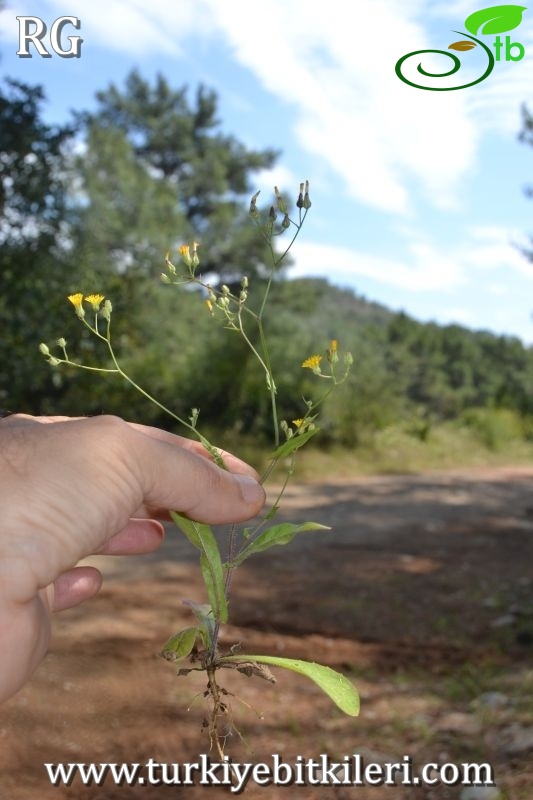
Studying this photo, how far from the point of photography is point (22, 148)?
823 centimetres

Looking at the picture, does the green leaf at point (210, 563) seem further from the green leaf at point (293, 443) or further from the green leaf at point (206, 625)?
the green leaf at point (293, 443)

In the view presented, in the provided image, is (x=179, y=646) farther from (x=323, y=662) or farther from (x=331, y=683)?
(x=323, y=662)

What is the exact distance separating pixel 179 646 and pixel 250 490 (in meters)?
0.26

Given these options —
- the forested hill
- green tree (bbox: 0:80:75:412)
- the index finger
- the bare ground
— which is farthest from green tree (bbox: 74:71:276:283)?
the index finger

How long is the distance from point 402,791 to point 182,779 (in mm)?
641

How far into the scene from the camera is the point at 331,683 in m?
1.21

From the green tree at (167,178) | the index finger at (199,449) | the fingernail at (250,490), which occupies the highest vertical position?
the green tree at (167,178)

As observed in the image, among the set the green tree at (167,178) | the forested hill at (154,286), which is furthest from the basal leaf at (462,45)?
the green tree at (167,178)

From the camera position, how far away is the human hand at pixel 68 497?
1086 mm

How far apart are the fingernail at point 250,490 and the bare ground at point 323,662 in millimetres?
293

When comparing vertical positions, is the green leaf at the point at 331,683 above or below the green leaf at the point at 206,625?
below

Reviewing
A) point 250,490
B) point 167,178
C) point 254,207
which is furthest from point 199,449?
point 167,178

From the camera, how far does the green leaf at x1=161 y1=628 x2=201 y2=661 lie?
4.12ft

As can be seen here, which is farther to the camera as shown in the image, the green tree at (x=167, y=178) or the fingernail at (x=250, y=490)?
the green tree at (x=167, y=178)
